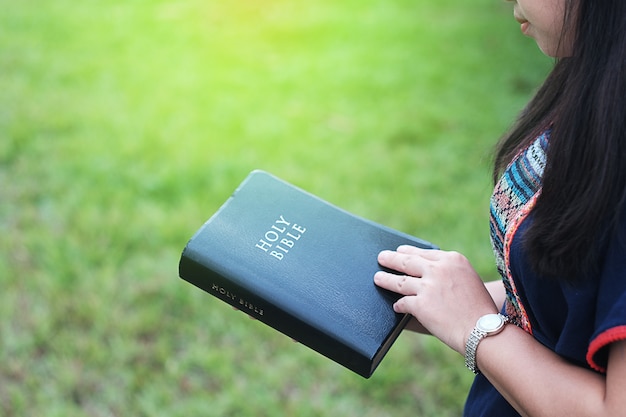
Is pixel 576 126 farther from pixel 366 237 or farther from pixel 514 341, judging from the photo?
pixel 366 237

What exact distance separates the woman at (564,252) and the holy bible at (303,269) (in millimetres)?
105

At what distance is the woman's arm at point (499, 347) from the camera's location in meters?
0.82

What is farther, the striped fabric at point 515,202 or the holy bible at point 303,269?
the holy bible at point 303,269

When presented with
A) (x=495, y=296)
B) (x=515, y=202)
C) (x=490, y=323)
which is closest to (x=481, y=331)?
(x=490, y=323)

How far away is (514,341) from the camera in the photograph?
36.8 inches

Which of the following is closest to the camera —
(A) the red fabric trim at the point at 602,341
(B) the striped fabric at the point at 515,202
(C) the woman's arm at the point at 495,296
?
(A) the red fabric trim at the point at 602,341

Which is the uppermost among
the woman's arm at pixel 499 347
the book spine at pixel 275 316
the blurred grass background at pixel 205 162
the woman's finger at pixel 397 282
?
A: the woman's arm at pixel 499 347

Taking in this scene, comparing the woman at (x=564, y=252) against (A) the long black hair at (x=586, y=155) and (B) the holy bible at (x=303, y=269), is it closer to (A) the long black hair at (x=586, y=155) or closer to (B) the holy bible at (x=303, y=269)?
(A) the long black hair at (x=586, y=155)

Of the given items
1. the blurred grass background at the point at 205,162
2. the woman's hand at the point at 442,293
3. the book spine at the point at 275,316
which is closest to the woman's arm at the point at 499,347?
the woman's hand at the point at 442,293

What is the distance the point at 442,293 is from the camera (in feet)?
3.34

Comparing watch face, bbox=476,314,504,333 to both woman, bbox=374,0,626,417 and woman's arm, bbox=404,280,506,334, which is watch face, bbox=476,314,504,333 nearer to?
woman, bbox=374,0,626,417

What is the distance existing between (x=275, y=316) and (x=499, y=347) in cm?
35

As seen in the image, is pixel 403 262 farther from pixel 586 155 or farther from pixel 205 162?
pixel 205 162

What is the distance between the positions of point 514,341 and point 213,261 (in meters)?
0.47
